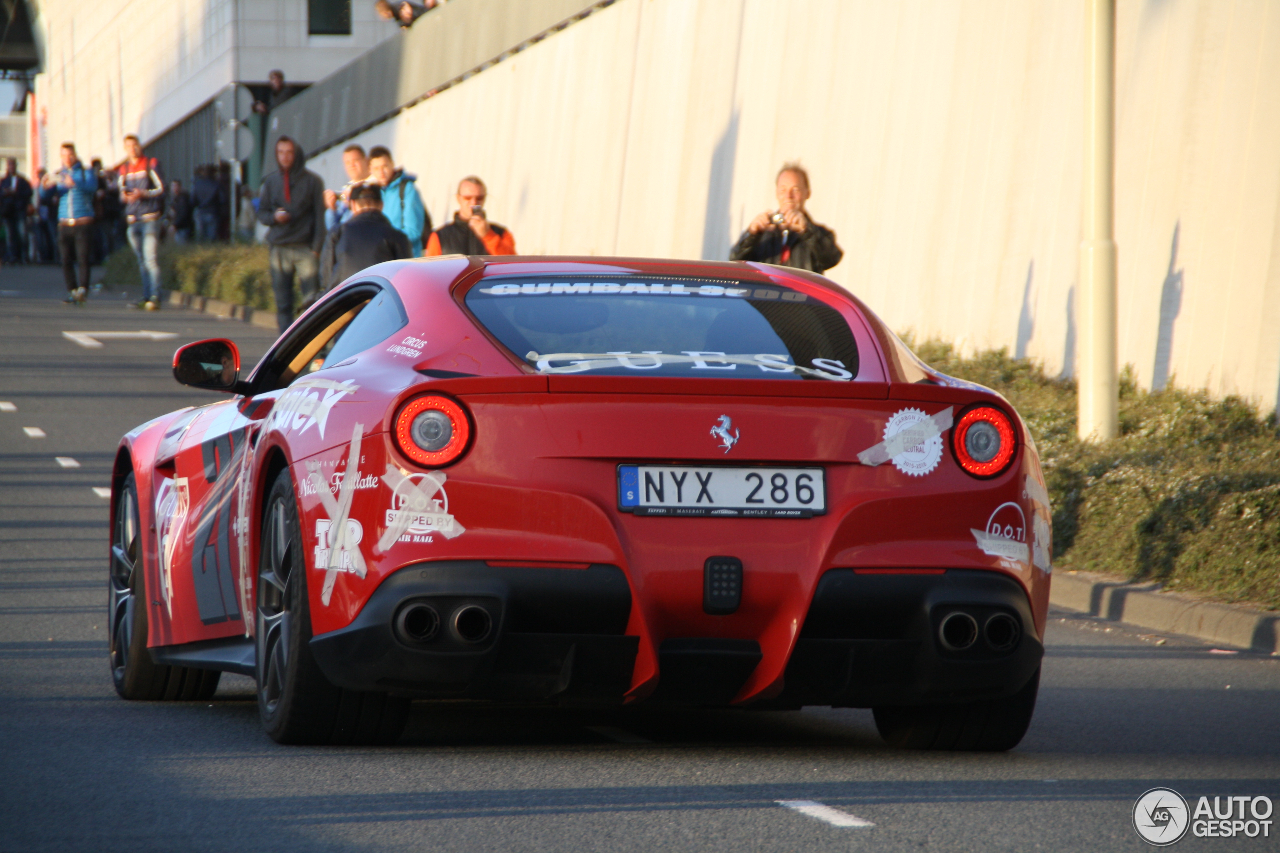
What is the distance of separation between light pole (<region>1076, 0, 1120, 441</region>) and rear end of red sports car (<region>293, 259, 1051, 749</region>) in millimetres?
6013

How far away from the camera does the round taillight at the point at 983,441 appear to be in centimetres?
533

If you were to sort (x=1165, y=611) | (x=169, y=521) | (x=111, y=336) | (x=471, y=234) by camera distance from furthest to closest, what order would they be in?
(x=111, y=336), (x=471, y=234), (x=1165, y=611), (x=169, y=521)

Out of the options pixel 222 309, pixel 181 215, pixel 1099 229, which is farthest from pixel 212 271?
pixel 1099 229

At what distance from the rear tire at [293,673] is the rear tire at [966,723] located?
1.43 m

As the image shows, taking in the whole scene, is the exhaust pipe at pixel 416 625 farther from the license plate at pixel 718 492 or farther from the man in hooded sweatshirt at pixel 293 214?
the man in hooded sweatshirt at pixel 293 214

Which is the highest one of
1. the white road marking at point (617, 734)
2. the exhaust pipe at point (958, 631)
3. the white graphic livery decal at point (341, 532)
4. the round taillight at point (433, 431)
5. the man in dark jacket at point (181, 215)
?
the round taillight at point (433, 431)

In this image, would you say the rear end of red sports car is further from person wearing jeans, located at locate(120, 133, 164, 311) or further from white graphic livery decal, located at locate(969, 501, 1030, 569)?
person wearing jeans, located at locate(120, 133, 164, 311)

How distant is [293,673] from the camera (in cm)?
541

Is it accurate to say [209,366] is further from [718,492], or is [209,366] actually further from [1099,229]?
[1099,229]

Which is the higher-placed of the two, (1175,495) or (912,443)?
(912,443)

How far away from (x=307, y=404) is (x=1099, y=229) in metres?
6.55

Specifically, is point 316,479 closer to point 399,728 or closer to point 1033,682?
point 399,728

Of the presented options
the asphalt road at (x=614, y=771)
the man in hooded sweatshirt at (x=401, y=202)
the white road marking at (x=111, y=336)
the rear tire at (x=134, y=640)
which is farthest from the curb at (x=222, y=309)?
the rear tire at (x=134, y=640)

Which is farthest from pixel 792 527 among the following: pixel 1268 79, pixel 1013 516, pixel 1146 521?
pixel 1268 79
